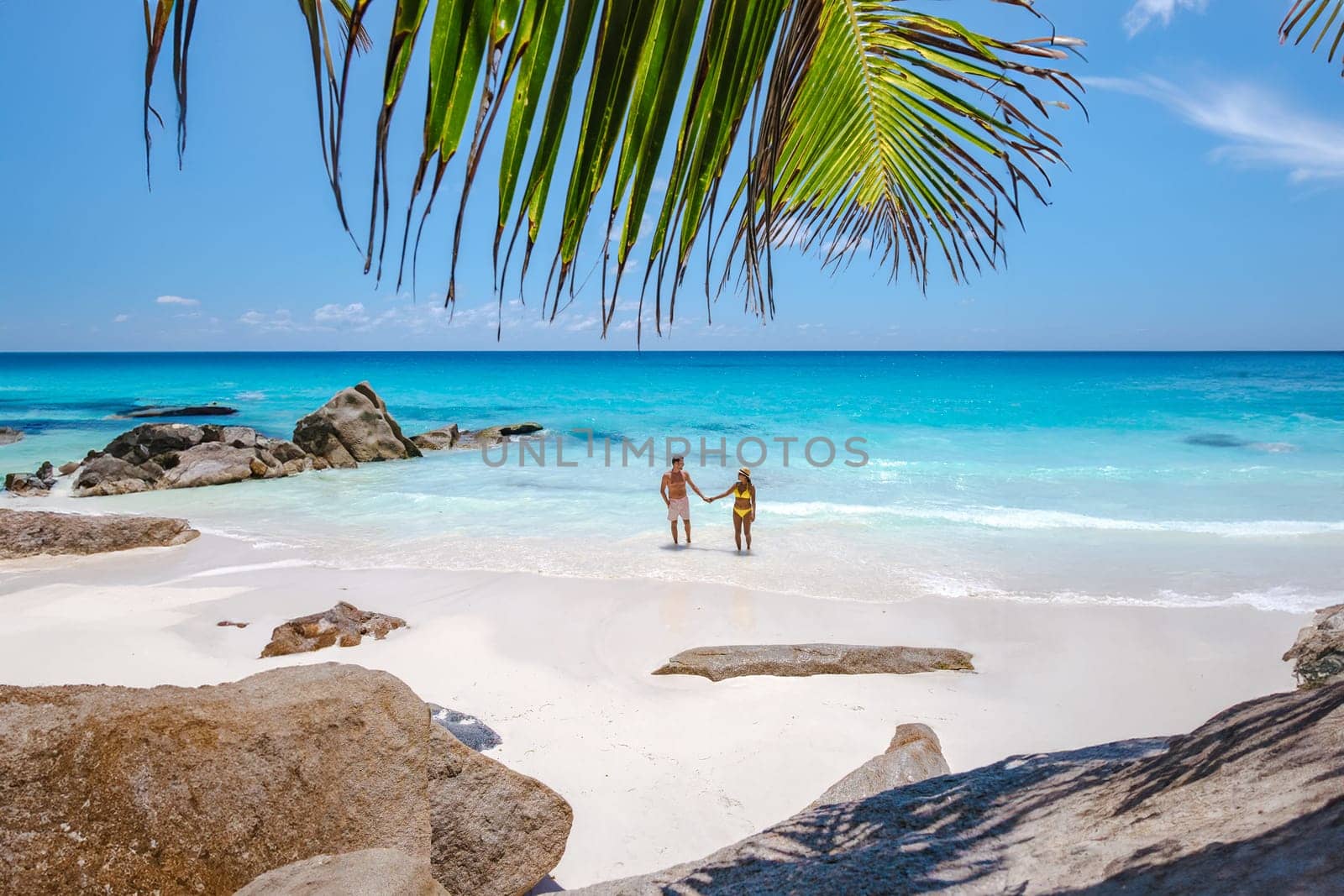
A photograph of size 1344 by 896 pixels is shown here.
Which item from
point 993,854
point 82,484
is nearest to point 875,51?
point 993,854

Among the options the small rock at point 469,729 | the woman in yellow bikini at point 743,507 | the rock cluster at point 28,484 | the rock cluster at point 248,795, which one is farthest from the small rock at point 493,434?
the rock cluster at point 248,795

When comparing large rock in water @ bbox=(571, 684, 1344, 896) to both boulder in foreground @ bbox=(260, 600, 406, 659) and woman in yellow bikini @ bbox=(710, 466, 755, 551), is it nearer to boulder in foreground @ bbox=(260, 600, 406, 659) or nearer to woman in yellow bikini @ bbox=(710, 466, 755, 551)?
boulder in foreground @ bbox=(260, 600, 406, 659)

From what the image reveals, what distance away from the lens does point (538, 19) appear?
81 cm

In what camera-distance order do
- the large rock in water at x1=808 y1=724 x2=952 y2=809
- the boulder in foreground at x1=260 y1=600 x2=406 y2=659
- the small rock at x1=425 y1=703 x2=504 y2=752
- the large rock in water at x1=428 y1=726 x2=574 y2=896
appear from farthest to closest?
the boulder in foreground at x1=260 y1=600 x2=406 y2=659
the small rock at x1=425 y1=703 x2=504 y2=752
the large rock in water at x1=808 y1=724 x2=952 y2=809
the large rock in water at x1=428 y1=726 x2=574 y2=896

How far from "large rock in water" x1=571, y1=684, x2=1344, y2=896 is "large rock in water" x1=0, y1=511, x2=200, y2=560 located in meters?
10.8

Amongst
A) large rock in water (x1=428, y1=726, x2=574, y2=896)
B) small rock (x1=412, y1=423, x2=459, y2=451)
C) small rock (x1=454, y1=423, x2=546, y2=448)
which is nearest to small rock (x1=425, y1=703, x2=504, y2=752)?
large rock in water (x1=428, y1=726, x2=574, y2=896)

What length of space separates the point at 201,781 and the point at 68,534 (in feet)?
31.5

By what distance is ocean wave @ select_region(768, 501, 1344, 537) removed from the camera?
39.7ft

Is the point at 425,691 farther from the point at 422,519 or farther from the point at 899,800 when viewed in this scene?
the point at 422,519

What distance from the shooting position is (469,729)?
4980 millimetres

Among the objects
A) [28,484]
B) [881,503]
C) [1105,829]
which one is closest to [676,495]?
[881,503]

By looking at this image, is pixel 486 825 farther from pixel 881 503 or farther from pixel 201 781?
pixel 881 503

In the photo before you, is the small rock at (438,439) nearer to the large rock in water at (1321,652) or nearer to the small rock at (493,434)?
the small rock at (493,434)

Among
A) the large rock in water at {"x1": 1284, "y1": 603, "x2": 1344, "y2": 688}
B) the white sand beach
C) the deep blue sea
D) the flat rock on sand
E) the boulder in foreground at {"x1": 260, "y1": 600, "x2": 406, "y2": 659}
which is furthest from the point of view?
the deep blue sea
